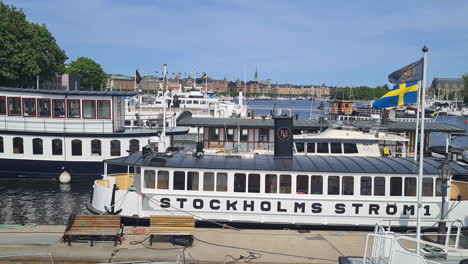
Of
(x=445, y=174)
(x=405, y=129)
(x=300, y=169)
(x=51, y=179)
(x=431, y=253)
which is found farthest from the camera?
(x=51, y=179)

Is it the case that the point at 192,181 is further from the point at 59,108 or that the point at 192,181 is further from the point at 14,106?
the point at 14,106

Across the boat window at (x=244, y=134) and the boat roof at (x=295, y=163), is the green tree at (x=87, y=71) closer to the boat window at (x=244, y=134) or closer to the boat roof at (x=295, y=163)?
the boat window at (x=244, y=134)

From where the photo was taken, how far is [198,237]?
1448 cm

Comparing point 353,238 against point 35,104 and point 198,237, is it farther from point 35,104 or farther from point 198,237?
point 35,104

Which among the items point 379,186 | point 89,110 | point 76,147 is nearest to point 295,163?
point 379,186

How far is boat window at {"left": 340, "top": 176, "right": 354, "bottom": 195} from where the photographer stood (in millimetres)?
16909

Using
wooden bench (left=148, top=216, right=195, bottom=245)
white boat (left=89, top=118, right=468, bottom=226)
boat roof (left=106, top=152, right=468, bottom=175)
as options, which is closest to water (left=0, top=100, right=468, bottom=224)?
white boat (left=89, top=118, right=468, bottom=226)

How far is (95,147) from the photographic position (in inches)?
1248

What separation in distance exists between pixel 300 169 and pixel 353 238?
3.36 m

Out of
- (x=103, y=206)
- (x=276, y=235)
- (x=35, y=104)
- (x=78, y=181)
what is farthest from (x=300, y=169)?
(x=35, y=104)

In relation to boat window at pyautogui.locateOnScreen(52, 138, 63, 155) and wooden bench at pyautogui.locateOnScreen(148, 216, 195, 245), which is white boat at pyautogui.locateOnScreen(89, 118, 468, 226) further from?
boat window at pyautogui.locateOnScreen(52, 138, 63, 155)

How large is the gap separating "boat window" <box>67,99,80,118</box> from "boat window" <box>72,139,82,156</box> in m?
1.89

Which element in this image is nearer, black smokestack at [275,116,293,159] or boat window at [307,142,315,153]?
black smokestack at [275,116,293,159]

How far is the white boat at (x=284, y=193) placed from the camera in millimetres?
16844
